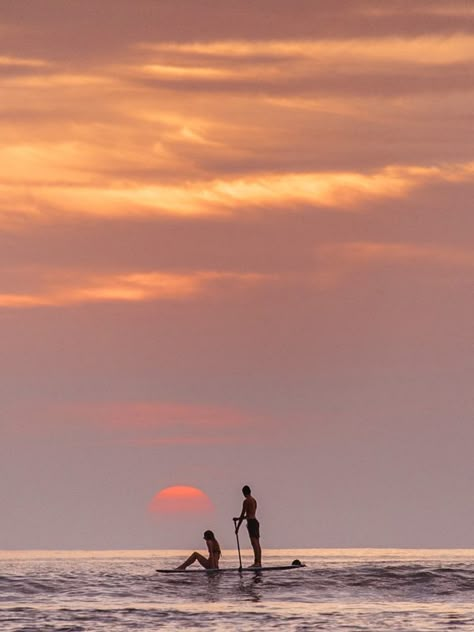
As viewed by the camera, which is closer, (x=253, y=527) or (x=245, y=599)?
(x=245, y=599)

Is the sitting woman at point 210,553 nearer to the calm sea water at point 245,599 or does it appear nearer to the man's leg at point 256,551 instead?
the calm sea water at point 245,599

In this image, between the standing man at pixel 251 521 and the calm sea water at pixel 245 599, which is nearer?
the calm sea water at pixel 245 599

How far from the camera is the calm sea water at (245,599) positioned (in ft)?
113

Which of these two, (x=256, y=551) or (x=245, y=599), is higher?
(x=256, y=551)

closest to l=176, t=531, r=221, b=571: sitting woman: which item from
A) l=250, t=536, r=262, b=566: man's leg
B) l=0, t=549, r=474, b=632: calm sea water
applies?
l=0, t=549, r=474, b=632: calm sea water

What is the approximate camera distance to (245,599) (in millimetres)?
40500

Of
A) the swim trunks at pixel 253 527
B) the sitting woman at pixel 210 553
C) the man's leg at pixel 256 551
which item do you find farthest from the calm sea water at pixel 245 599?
the swim trunks at pixel 253 527

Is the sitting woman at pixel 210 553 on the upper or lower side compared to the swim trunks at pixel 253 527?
lower

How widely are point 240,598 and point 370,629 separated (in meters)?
8.61

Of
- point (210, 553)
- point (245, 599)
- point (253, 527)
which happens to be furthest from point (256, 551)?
point (245, 599)

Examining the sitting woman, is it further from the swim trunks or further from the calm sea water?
the swim trunks

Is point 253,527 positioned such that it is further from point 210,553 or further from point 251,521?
point 210,553

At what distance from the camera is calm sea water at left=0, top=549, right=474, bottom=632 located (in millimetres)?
34344

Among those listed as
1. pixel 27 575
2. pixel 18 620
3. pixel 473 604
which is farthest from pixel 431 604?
pixel 27 575
